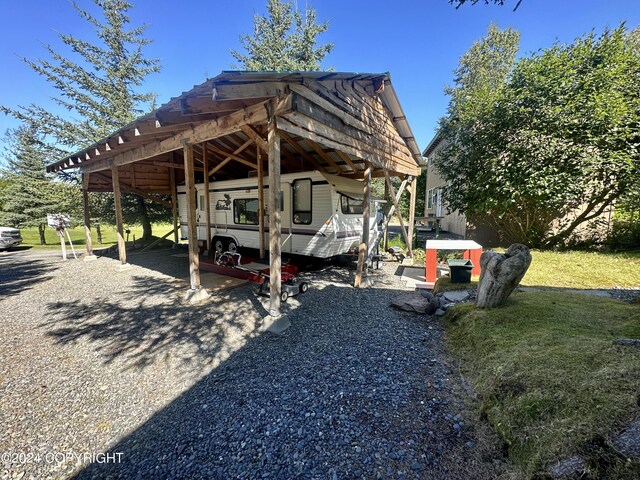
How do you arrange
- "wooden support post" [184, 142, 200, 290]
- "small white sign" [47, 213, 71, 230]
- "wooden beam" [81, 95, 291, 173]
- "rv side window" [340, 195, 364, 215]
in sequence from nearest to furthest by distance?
"wooden beam" [81, 95, 291, 173]
"wooden support post" [184, 142, 200, 290]
"rv side window" [340, 195, 364, 215]
"small white sign" [47, 213, 71, 230]

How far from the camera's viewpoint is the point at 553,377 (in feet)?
6.95

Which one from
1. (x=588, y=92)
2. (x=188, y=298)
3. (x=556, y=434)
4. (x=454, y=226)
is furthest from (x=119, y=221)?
(x=454, y=226)

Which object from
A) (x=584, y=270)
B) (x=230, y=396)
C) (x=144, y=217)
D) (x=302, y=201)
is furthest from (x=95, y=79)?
(x=584, y=270)

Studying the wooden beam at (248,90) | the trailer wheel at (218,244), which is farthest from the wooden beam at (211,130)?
the trailer wheel at (218,244)

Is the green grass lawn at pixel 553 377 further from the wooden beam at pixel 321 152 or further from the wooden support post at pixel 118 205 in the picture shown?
the wooden support post at pixel 118 205

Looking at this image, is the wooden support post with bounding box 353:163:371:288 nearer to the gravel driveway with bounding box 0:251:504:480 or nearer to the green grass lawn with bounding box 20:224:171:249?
the gravel driveway with bounding box 0:251:504:480

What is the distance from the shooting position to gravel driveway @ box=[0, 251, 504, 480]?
74.3 inches

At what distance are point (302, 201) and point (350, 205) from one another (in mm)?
1403

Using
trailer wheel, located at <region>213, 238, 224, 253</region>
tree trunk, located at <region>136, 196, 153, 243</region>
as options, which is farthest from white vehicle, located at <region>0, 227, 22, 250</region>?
trailer wheel, located at <region>213, 238, 224, 253</region>

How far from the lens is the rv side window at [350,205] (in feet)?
23.4

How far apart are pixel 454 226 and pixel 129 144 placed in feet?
50.6

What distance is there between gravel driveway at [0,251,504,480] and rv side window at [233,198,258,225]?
13.1ft


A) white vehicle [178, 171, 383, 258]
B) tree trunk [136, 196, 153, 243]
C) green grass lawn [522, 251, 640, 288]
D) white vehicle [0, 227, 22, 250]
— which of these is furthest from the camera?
tree trunk [136, 196, 153, 243]

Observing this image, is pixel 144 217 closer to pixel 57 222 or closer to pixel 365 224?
pixel 57 222
